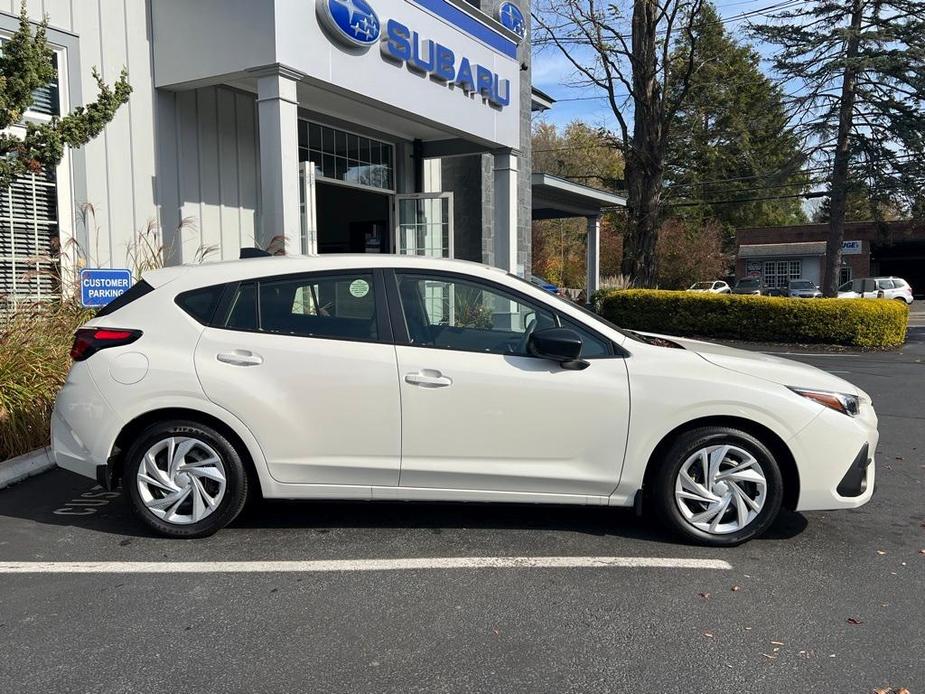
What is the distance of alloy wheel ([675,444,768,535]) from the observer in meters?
4.00

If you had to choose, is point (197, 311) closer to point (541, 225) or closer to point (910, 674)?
point (910, 674)

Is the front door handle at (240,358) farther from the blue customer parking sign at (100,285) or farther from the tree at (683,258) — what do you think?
the tree at (683,258)

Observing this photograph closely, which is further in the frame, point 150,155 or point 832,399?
point 150,155

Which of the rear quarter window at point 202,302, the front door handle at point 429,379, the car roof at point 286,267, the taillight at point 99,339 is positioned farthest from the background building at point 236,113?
the front door handle at point 429,379

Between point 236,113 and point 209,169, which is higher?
point 236,113

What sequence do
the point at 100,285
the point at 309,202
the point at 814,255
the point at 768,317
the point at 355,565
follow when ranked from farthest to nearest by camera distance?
the point at 814,255
the point at 768,317
the point at 309,202
the point at 100,285
the point at 355,565

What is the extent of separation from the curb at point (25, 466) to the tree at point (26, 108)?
6.82 ft

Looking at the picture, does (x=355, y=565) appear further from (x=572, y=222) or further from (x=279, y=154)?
(x=572, y=222)

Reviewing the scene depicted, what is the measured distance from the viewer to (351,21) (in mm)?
8805

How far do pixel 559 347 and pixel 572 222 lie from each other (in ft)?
159

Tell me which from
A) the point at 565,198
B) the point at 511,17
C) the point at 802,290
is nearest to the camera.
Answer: the point at 511,17

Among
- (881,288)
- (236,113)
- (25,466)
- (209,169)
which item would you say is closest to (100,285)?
Result: (25,466)

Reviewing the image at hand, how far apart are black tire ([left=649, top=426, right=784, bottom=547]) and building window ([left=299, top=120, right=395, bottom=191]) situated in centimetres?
878

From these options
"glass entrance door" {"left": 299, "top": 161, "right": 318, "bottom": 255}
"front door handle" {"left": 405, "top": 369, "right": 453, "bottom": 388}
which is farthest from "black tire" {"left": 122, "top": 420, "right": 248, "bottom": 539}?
"glass entrance door" {"left": 299, "top": 161, "right": 318, "bottom": 255}
